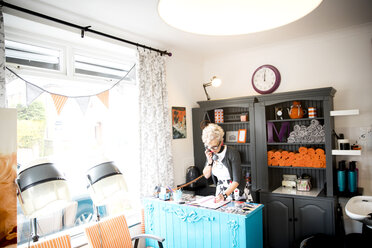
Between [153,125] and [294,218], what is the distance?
2.10 meters

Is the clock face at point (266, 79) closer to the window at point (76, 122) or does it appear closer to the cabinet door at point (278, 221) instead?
the cabinet door at point (278, 221)

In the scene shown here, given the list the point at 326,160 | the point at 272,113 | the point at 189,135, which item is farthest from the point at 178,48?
the point at 326,160

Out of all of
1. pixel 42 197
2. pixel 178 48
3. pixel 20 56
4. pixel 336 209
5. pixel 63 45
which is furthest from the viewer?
pixel 178 48

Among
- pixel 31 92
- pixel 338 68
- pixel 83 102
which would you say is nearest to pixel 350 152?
pixel 338 68

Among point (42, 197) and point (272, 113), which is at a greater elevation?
point (272, 113)

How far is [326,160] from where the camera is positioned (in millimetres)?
3232

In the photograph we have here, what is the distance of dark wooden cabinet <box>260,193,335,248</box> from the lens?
3.17 m

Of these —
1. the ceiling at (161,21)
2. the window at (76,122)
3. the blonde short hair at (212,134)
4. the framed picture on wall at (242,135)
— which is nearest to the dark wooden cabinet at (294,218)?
the framed picture on wall at (242,135)

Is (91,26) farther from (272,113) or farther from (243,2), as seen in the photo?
(272,113)

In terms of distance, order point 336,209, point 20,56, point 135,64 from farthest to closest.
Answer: point 135,64 → point 336,209 → point 20,56

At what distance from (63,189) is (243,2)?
1.94 metres

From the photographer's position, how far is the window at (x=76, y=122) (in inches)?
101

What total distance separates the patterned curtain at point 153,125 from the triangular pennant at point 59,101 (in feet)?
3.04

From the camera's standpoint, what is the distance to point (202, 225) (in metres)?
2.68
